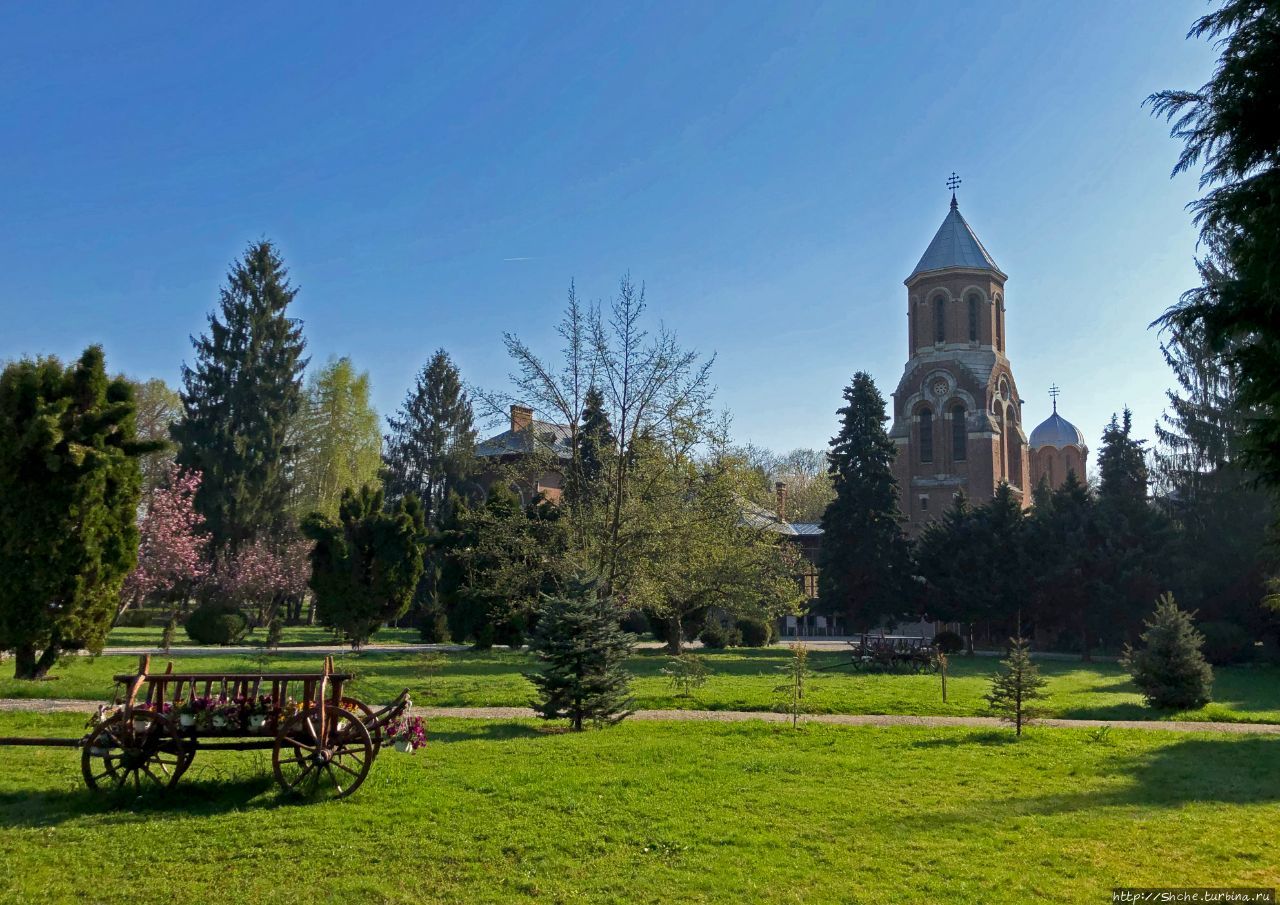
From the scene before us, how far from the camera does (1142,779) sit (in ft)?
31.4

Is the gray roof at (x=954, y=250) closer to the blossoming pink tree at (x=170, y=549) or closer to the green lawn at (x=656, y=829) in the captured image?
the blossoming pink tree at (x=170, y=549)

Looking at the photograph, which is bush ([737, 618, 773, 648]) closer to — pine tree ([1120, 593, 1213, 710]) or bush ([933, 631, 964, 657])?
bush ([933, 631, 964, 657])

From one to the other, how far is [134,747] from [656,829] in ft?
14.9

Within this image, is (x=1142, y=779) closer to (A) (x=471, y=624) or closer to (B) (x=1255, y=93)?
(B) (x=1255, y=93)

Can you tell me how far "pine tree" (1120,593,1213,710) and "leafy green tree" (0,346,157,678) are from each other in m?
18.1

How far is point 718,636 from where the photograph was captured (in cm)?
3409

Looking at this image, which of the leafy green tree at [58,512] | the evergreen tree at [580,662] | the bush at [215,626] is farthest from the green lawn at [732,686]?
the bush at [215,626]

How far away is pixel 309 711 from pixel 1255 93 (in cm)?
830

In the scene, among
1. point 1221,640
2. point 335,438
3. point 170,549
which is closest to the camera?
point 1221,640

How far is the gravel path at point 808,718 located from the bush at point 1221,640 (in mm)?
15240

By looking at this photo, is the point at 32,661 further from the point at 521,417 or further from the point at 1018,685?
the point at 1018,685

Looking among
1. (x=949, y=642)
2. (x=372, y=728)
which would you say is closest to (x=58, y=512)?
(x=372, y=728)

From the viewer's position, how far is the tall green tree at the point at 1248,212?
5375 millimetres

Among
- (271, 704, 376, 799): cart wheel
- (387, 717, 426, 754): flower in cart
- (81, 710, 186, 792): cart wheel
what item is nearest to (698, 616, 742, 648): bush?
(387, 717, 426, 754): flower in cart
